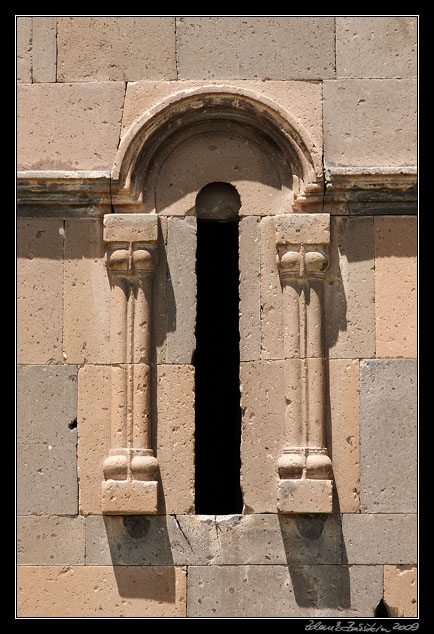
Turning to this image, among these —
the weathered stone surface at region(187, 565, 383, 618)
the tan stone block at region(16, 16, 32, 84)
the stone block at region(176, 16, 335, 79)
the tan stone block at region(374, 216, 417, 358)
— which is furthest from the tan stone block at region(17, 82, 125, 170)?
the weathered stone surface at region(187, 565, 383, 618)

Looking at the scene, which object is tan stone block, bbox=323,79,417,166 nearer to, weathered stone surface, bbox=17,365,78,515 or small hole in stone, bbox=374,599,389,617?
weathered stone surface, bbox=17,365,78,515

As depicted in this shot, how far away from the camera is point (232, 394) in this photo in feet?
28.8

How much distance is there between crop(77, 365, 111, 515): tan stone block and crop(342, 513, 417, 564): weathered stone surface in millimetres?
1662

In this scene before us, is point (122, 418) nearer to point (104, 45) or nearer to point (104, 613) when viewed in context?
point (104, 613)

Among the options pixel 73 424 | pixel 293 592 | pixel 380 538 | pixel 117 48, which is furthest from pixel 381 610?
pixel 117 48

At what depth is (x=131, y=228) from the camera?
6.68m

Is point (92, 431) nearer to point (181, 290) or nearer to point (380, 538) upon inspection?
point (181, 290)

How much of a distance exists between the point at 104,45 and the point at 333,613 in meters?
4.14

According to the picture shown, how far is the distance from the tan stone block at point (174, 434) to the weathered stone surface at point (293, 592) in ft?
1.89

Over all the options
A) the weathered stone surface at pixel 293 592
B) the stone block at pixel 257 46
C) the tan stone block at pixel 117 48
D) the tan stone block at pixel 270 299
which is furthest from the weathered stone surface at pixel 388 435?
the tan stone block at pixel 117 48

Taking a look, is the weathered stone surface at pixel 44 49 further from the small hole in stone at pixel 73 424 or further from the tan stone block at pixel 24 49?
the small hole in stone at pixel 73 424

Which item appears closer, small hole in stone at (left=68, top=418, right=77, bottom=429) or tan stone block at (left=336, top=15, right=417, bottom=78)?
small hole in stone at (left=68, top=418, right=77, bottom=429)

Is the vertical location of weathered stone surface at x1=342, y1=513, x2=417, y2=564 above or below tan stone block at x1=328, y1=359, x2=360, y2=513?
below

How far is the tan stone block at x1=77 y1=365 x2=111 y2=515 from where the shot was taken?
6.61 meters
